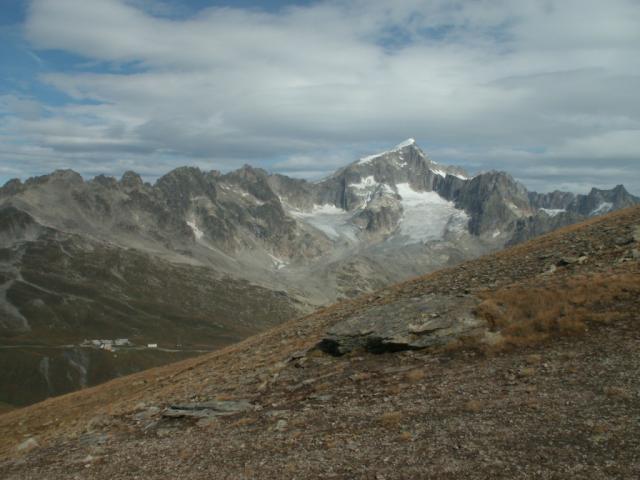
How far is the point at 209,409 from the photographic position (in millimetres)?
28375

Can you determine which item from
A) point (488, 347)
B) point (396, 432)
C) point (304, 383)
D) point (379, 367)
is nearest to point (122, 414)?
point (304, 383)

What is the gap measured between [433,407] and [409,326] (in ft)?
26.6

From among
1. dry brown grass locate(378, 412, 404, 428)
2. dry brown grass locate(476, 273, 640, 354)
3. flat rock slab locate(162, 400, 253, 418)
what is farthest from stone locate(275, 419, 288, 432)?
dry brown grass locate(476, 273, 640, 354)

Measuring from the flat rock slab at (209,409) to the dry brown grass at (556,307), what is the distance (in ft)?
40.5

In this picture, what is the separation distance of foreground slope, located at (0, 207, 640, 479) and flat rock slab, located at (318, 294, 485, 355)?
424 mm

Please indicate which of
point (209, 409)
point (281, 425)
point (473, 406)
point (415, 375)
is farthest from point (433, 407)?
point (209, 409)

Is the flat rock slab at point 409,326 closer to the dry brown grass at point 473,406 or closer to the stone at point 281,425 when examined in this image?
the dry brown grass at point 473,406

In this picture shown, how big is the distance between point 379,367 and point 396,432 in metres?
7.31

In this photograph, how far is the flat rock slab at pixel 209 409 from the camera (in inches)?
1085

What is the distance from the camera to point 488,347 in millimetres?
26891

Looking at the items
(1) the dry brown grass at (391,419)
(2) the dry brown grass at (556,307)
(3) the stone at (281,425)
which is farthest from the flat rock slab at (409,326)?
(3) the stone at (281,425)

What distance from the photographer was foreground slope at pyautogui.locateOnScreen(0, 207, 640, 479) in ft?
61.0

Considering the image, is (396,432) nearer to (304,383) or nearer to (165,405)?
(304,383)

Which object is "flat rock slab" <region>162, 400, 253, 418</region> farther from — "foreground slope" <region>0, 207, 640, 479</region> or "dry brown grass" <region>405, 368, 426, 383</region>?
"dry brown grass" <region>405, 368, 426, 383</region>
